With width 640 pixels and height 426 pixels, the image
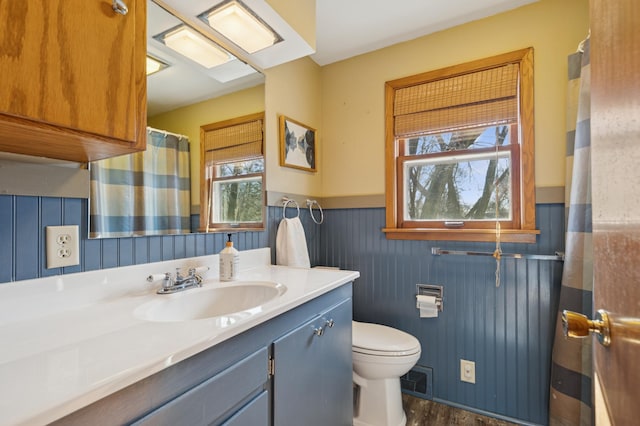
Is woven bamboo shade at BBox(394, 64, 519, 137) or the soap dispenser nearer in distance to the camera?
the soap dispenser

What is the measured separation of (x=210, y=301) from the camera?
1140 mm

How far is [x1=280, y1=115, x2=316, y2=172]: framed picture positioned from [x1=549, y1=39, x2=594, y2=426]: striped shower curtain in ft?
4.84

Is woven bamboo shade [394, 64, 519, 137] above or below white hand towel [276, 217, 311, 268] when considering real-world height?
above

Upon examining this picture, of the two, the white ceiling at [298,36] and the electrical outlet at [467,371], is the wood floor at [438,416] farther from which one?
the white ceiling at [298,36]

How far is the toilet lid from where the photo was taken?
1.51m

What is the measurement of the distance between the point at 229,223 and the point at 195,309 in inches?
20.0

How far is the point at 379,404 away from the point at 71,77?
1845mm

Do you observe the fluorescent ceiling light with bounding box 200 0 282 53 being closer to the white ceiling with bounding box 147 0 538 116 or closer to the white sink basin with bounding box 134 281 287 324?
the white ceiling with bounding box 147 0 538 116

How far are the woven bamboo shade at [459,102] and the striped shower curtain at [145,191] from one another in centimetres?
140

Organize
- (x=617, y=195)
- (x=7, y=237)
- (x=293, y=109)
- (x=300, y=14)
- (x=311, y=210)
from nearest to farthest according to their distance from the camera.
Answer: (x=617, y=195)
(x=7, y=237)
(x=300, y=14)
(x=293, y=109)
(x=311, y=210)

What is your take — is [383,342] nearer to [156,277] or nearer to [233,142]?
[156,277]

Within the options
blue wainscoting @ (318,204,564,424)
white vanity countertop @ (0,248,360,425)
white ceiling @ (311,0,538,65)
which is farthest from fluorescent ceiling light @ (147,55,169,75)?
blue wainscoting @ (318,204,564,424)

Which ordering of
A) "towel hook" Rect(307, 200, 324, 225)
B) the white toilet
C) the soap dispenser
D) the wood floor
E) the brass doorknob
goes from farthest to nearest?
1. "towel hook" Rect(307, 200, 324, 225)
2. the wood floor
3. the white toilet
4. the soap dispenser
5. the brass doorknob

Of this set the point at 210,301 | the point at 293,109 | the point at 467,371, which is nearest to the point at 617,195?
the point at 210,301
